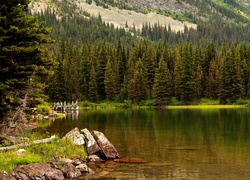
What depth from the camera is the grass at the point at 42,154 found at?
23969 millimetres

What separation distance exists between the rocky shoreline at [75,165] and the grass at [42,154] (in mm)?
495

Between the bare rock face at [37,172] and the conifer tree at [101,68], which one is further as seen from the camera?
the conifer tree at [101,68]

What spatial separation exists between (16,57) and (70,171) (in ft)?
45.9

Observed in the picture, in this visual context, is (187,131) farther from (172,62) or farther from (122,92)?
(172,62)

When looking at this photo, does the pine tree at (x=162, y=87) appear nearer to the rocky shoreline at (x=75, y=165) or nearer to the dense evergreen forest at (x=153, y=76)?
the dense evergreen forest at (x=153, y=76)

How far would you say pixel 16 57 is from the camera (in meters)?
34.6

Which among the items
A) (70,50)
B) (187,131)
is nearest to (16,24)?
(187,131)

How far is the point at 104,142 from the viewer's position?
31.5 meters

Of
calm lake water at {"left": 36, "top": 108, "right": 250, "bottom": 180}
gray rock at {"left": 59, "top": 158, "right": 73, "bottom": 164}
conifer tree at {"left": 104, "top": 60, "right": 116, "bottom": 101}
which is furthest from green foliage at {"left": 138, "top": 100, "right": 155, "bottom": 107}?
gray rock at {"left": 59, "top": 158, "right": 73, "bottom": 164}

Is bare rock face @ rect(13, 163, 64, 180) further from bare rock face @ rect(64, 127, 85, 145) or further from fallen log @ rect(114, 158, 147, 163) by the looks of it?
bare rock face @ rect(64, 127, 85, 145)

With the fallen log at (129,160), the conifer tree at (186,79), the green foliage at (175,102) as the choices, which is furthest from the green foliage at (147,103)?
the fallen log at (129,160)

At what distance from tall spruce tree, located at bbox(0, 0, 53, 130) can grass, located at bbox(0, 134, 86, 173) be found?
11.2ft

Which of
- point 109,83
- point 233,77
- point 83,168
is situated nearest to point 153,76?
point 109,83

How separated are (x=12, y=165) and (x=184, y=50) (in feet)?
384
